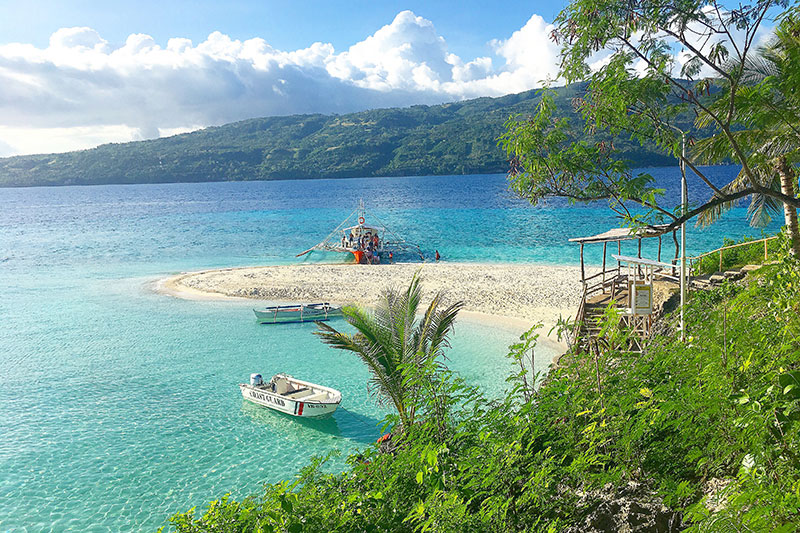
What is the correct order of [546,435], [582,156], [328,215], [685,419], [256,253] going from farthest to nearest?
[328,215], [256,253], [582,156], [546,435], [685,419]

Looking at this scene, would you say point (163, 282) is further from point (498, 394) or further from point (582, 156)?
point (582, 156)

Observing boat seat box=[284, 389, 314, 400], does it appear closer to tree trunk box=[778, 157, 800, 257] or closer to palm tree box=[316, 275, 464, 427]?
palm tree box=[316, 275, 464, 427]

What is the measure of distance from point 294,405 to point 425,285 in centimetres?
1701

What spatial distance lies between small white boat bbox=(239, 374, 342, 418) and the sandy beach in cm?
1091

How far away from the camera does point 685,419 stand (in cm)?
421

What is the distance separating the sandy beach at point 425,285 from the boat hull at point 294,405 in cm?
1136

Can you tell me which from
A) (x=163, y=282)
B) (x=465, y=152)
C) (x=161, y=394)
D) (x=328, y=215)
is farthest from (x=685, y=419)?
(x=465, y=152)

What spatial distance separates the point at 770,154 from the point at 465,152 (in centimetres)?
18074

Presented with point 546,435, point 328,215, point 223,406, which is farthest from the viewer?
point 328,215

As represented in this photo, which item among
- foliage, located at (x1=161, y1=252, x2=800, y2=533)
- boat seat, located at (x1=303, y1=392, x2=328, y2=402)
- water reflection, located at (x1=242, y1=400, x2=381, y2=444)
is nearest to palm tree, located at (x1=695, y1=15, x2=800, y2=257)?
foliage, located at (x1=161, y1=252, x2=800, y2=533)

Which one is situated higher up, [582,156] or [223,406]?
[582,156]

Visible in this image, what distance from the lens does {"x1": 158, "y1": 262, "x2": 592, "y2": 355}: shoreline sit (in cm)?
2509

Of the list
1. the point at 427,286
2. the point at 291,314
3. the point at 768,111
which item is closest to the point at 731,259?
the point at 768,111

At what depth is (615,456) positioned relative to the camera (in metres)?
4.46
